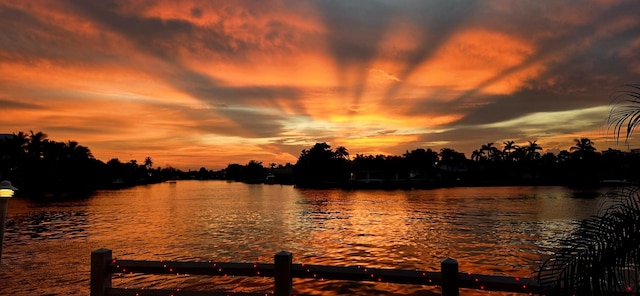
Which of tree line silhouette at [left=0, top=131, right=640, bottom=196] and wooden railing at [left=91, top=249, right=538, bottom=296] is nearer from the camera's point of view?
wooden railing at [left=91, top=249, right=538, bottom=296]

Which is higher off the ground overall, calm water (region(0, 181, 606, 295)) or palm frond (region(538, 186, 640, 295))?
palm frond (region(538, 186, 640, 295))

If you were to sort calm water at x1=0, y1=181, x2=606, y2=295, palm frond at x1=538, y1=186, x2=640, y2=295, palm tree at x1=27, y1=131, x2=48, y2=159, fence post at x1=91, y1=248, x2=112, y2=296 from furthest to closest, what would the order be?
palm tree at x1=27, y1=131, x2=48, y2=159 → calm water at x1=0, y1=181, x2=606, y2=295 → fence post at x1=91, y1=248, x2=112, y2=296 → palm frond at x1=538, y1=186, x2=640, y2=295

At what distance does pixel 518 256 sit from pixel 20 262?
1125 inches

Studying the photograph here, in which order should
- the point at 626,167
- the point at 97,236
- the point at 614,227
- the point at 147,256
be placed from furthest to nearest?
the point at 97,236 → the point at 147,256 → the point at 626,167 → the point at 614,227

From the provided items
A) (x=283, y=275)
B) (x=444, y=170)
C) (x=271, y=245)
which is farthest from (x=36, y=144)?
(x=444, y=170)

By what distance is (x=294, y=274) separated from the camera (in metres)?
7.19

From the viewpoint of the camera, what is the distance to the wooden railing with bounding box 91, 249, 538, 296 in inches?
251

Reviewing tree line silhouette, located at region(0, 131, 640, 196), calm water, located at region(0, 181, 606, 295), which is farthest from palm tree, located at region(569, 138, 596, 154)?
calm water, located at region(0, 181, 606, 295)

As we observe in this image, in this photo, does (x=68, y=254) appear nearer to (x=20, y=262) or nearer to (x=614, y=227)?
(x=20, y=262)

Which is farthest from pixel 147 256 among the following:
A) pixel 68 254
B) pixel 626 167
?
pixel 626 167

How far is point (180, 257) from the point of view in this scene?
25609mm

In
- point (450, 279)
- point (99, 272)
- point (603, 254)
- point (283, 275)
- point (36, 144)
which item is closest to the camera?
point (603, 254)

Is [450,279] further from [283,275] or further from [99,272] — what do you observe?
[99,272]

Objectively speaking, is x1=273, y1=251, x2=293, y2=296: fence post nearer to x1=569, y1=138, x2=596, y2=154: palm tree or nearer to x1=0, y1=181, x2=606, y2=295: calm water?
x1=0, y1=181, x2=606, y2=295: calm water
